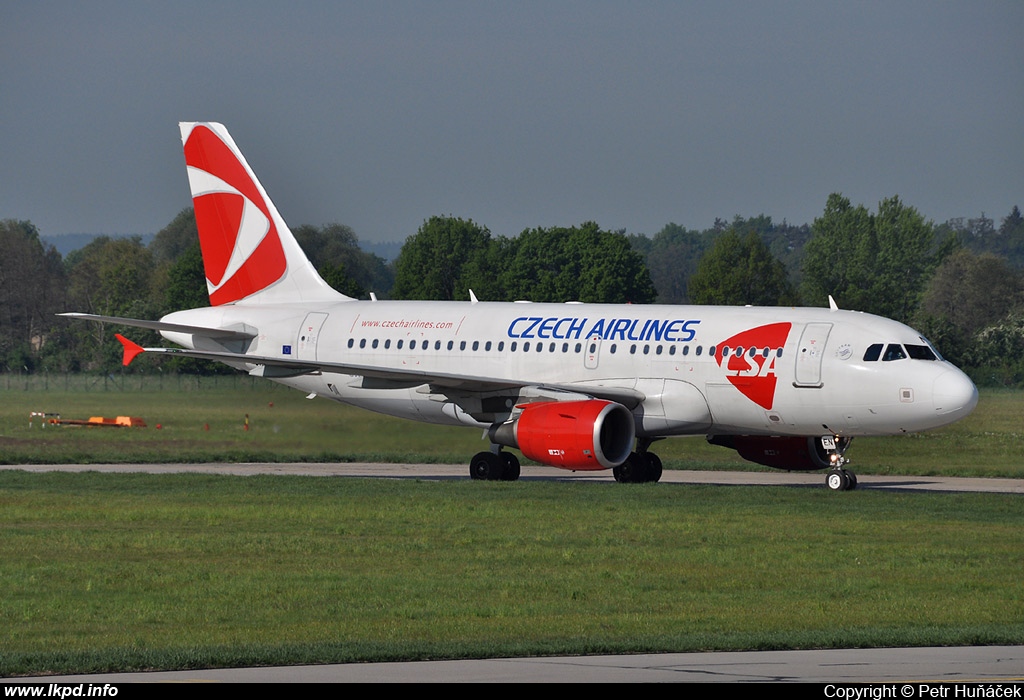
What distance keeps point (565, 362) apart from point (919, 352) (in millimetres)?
7593

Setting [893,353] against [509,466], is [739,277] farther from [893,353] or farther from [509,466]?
[893,353]

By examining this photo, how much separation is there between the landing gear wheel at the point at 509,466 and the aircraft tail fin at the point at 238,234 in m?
8.18

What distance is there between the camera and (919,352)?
106 feet

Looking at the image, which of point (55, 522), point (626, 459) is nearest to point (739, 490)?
point (626, 459)

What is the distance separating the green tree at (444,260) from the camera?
10138 cm

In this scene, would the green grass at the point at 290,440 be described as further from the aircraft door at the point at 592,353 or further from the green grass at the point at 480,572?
the green grass at the point at 480,572

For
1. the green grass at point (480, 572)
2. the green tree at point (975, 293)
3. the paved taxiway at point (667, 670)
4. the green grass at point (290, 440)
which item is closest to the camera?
the paved taxiway at point (667, 670)

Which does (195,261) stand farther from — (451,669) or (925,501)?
(451,669)

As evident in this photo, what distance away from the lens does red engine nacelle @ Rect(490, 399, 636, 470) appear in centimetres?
3200

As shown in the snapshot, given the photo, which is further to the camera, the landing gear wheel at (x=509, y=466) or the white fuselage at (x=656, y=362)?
the landing gear wheel at (x=509, y=466)

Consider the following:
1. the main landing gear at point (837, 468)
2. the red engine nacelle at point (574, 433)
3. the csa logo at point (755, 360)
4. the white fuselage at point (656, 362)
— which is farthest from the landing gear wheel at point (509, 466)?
the main landing gear at point (837, 468)

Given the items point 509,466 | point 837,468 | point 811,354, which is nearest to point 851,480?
point 837,468

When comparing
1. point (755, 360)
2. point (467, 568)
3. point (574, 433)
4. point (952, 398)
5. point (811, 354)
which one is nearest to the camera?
point (467, 568)
